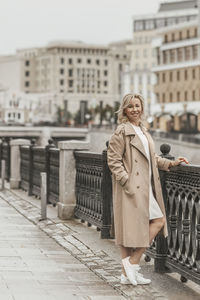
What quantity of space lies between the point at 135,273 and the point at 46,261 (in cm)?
155

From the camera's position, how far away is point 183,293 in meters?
7.54

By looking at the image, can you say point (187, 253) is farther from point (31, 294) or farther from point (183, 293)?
point (31, 294)

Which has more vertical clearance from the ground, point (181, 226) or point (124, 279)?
point (181, 226)

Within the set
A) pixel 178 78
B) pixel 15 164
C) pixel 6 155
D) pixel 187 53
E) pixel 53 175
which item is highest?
pixel 187 53

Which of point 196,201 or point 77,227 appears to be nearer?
point 196,201

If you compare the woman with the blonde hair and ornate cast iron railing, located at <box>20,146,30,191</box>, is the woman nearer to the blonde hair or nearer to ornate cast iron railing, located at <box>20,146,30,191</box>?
the blonde hair

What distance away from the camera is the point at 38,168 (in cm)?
1759

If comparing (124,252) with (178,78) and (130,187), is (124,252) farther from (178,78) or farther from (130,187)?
(178,78)

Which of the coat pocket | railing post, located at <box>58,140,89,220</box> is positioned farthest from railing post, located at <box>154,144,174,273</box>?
railing post, located at <box>58,140,89,220</box>

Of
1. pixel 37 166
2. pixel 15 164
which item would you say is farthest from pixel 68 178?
pixel 15 164

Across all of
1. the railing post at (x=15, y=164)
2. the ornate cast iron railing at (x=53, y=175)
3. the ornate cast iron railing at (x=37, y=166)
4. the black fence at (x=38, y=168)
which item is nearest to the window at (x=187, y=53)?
the railing post at (x=15, y=164)

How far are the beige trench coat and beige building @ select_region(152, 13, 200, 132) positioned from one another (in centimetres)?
8935

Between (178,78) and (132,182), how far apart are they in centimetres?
9711

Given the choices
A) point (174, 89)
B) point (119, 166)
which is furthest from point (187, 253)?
point (174, 89)
